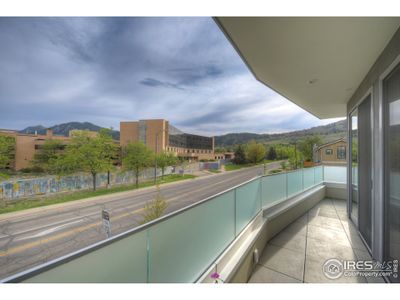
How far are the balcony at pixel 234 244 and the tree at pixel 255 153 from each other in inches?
1278

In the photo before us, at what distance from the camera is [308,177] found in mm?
4930

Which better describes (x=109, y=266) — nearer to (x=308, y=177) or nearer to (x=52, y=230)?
(x=308, y=177)

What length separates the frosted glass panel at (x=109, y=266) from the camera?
67 centimetres

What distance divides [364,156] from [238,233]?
279cm

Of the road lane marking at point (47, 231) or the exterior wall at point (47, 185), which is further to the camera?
the exterior wall at point (47, 185)

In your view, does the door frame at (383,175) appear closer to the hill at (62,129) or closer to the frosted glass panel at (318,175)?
the frosted glass panel at (318,175)

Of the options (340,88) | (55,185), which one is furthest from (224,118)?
(340,88)

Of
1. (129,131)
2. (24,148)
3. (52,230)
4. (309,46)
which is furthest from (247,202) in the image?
(129,131)

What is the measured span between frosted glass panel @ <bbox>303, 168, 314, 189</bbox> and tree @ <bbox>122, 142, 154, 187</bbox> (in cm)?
1294

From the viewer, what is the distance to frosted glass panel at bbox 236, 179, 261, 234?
219 cm

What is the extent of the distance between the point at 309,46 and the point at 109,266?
2.67 metres

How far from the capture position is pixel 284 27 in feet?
5.13

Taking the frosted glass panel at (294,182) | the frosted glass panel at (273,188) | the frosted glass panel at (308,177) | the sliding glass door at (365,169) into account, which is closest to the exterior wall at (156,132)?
the frosted glass panel at (308,177)
